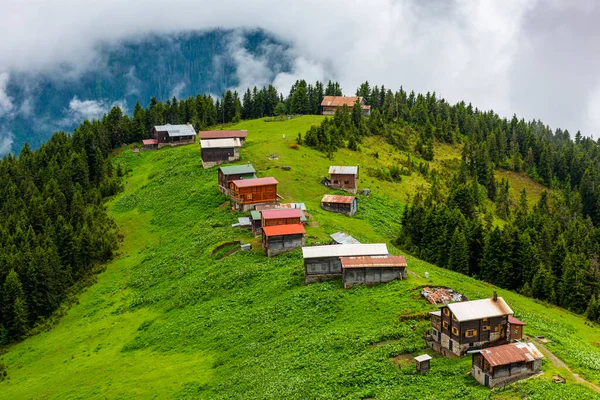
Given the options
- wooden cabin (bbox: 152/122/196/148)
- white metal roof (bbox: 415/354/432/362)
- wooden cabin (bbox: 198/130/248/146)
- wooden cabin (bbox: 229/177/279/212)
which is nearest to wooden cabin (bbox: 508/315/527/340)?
white metal roof (bbox: 415/354/432/362)

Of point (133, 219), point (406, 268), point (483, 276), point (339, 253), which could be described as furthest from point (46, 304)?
point (483, 276)

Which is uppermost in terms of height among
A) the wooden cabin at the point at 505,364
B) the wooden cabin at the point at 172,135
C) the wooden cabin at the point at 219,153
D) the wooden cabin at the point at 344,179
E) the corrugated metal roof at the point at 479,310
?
the wooden cabin at the point at 172,135

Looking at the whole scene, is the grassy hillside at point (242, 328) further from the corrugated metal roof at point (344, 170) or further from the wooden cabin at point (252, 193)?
the corrugated metal roof at point (344, 170)

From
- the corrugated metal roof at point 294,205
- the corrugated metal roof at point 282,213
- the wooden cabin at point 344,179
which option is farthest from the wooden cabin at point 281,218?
the wooden cabin at point 344,179

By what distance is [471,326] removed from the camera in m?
47.0

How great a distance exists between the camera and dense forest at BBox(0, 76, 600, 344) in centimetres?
8638

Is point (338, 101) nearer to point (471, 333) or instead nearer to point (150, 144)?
point (150, 144)

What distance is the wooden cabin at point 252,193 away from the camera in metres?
96.6

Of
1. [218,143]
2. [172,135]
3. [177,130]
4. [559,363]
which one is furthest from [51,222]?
[559,363]

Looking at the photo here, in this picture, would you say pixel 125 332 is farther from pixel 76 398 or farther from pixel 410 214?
pixel 410 214

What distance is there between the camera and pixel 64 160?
5162 inches

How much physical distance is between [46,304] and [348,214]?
51198 millimetres

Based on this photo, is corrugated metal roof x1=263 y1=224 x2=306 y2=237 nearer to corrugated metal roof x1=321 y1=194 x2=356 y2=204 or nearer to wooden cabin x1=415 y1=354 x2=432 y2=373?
corrugated metal roof x1=321 y1=194 x2=356 y2=204

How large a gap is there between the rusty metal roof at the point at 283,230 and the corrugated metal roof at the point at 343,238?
487 cm
